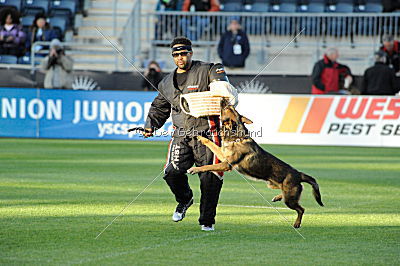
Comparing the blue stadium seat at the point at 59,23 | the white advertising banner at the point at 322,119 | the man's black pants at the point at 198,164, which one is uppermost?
the blue stadium seat at the point at 59,23

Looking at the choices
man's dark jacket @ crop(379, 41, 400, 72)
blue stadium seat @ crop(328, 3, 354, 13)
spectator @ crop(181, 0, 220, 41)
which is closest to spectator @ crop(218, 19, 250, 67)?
spectator @ crop(181, 0, 220, 41)

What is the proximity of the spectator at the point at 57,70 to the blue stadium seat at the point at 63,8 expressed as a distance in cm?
487

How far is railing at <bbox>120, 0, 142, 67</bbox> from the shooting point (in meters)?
27.7

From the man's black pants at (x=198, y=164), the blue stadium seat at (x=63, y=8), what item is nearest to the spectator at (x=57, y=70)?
the blue stadium seat at (x=63, y=8)

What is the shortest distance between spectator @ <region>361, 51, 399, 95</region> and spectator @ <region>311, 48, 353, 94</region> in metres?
0.79

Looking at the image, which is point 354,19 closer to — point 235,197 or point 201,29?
point 201,29

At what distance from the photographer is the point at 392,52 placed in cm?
2497

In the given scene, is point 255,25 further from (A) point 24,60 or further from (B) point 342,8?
(A) point 24,60

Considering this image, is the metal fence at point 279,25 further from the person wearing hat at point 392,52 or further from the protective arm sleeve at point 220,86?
the protective arm sleeve at point 220,86

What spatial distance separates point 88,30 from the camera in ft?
99.2

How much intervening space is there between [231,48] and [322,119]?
14.1ft

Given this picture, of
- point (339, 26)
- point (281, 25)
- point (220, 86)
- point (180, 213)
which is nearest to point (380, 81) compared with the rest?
point (339, 26)

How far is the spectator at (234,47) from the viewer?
2516cm

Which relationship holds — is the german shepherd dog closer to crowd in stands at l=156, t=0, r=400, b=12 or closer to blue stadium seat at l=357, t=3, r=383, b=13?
crowd in stands at l=156, t=0, r=400, b=12
